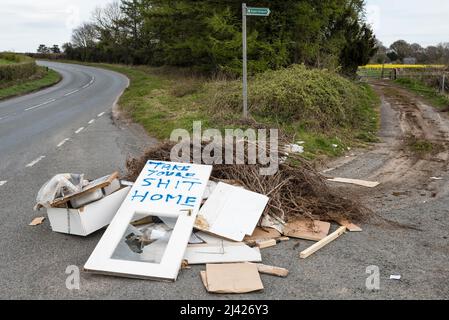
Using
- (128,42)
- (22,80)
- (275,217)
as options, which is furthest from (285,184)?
(128,42)

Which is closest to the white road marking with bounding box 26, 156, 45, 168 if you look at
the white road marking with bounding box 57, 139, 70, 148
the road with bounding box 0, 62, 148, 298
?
the road with bounding box 0, 62, 148, 298

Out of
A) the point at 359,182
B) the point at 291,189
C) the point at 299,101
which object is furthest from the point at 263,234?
the point at 299,101

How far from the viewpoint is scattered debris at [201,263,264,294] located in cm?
434

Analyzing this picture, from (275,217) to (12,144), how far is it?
30.5 feet

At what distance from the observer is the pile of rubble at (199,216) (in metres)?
4.71

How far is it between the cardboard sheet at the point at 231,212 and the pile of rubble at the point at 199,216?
1 centimetres

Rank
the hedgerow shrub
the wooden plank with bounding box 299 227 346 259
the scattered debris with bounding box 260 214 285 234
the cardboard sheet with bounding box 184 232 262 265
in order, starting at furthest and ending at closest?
the hedgerow shrub → the scattered debris with bounding box 260 214 285 234 → the wooden plank with bounding box 299 227 346 259 → the cardboard sheet with bounding box 184 232 262 265

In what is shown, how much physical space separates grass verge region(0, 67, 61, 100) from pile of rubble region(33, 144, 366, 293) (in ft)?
82.8

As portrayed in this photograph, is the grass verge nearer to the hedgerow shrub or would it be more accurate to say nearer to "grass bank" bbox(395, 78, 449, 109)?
the hedgerow shrub

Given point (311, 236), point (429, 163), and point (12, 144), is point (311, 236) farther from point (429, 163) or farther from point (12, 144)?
point (12, 144)

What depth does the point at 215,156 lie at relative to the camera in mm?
7004

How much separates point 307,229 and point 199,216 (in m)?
1.40

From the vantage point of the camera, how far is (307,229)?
584cm

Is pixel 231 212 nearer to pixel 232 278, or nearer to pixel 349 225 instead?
pixel 232 278
